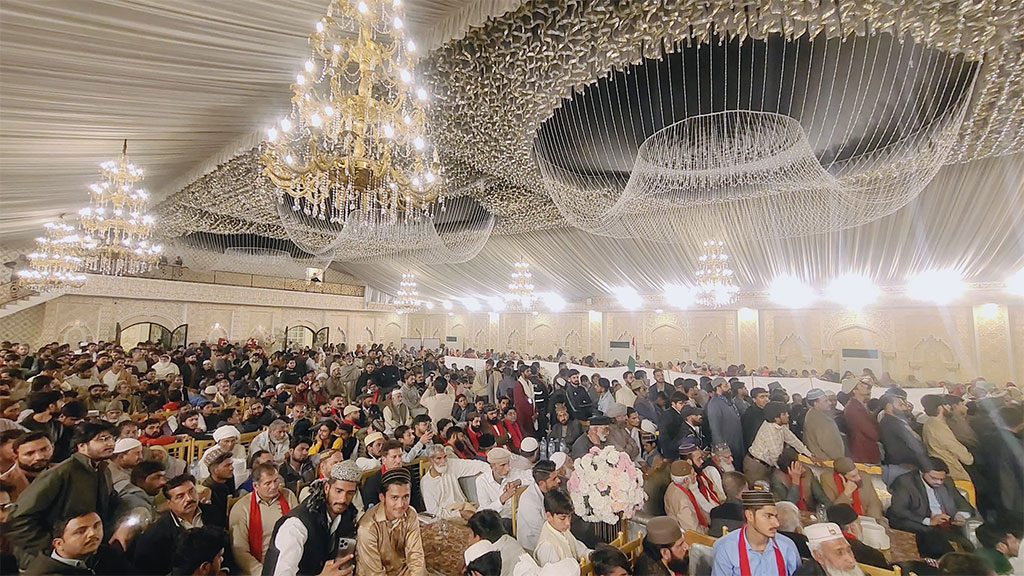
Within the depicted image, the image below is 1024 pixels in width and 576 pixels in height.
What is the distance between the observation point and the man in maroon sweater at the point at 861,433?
182 inches

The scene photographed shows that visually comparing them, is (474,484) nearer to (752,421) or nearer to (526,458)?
(526,458)

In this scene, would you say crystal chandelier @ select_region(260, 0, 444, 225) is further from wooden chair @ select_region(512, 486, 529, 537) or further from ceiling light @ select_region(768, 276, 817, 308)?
ceiling light @ select_region(768, 276, 817, 308)

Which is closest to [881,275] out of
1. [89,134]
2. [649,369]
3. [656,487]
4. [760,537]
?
[649,369]

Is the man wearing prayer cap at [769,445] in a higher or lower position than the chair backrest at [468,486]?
higher

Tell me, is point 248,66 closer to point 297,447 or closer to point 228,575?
point 297,447

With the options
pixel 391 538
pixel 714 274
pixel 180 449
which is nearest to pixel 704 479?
pixel 391 538

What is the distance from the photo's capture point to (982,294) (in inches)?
344

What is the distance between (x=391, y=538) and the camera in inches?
85.9

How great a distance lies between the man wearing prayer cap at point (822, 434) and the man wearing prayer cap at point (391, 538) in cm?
447

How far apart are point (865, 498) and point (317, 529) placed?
3876 mm

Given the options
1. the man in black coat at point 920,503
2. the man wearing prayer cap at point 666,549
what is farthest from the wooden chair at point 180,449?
the man in black coat at point 920,503

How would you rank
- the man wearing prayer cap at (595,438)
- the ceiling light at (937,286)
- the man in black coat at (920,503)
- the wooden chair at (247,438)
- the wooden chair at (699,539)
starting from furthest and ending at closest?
the ceiling light at (937,286) < the wooden chair at (247,438) < the man wearing prayer cap at (595,438) < the man in black coat at (920,503) < the wooden chair at (699,539)

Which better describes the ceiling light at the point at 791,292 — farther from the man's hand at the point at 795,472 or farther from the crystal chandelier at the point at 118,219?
the crystal chandelier at the point at 118,219

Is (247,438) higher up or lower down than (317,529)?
lower down
